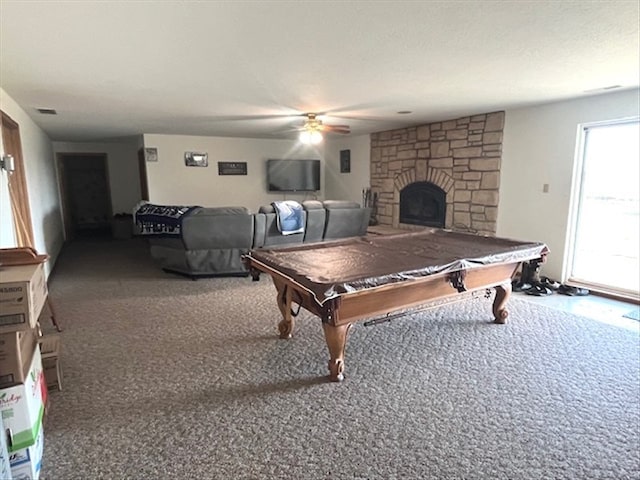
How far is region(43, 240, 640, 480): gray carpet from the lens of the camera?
178 centimetres

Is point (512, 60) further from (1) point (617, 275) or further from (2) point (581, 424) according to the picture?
(1) point (617, 275)

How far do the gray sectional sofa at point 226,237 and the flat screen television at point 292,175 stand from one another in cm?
296

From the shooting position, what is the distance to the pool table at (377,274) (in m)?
2.28

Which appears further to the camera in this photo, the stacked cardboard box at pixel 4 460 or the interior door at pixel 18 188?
the interior door at pixel 18 188

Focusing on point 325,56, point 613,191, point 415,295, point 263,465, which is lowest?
point 263,465

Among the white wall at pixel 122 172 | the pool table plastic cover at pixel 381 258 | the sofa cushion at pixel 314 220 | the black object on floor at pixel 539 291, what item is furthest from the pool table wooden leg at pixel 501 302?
the white wall at pixel 122 172

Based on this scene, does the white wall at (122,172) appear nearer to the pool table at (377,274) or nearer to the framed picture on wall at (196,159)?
the framed picture on wall at (196,159)

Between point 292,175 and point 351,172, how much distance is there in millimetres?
1326

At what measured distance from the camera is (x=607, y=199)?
4410mm

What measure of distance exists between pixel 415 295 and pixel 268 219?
2757mm

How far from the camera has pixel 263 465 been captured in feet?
5.77

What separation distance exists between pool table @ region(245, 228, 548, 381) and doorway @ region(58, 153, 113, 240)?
7498 mm

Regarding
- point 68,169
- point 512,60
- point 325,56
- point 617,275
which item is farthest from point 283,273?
point 68,169

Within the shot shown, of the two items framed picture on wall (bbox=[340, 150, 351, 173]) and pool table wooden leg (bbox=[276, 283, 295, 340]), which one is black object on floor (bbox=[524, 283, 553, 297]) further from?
framed picture on wall (bbox=[340, 150, 351, 173])
